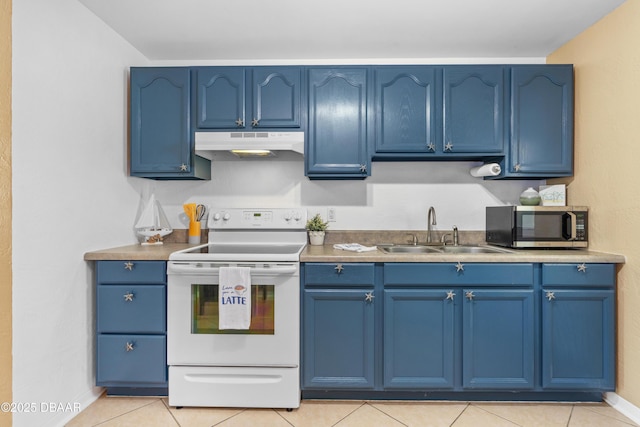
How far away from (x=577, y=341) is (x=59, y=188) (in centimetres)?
306

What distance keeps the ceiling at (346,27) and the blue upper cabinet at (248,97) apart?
24cm

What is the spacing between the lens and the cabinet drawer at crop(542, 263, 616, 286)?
201cm

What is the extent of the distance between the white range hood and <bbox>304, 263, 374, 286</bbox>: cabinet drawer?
832mm

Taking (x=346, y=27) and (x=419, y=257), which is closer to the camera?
(x=419, y=257)

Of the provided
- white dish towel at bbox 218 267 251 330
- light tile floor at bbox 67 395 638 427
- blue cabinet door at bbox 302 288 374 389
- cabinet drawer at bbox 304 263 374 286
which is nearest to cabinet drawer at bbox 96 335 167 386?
light tile floor at bbox 67 395 638 427

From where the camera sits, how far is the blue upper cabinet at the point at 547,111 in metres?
2.35

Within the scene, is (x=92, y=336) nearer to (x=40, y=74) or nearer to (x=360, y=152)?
(x=40, y=74)

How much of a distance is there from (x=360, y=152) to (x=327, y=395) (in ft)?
5.21

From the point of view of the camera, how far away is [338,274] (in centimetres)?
204

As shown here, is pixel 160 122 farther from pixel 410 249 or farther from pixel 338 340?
pixel 410 249

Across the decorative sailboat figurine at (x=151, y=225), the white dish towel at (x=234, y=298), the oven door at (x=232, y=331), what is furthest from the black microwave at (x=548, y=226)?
the decorative sailboat figurine at (x=151, y=225)

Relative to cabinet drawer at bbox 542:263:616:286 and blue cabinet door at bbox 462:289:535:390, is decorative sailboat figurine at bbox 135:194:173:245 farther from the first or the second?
cabinet drawer at bbox 542:263:616:286

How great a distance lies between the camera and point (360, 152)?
93.9 inches

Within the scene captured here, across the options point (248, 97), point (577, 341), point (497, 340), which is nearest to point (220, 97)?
point (248, 97)
